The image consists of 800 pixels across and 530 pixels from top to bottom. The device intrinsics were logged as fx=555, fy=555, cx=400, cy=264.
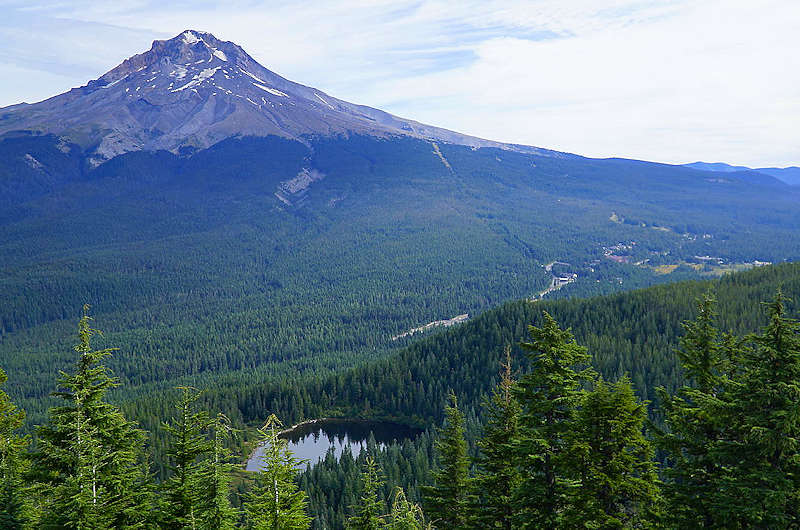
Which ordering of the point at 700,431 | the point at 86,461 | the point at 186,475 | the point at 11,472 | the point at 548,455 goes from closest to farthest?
1. the point at 86,461
2. the point at 700,431
3. the point at 548,455
4. the point at 186,475
5. the point at 11,472

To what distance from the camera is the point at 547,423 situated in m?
24.5

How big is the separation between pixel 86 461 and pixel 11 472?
1068 cm

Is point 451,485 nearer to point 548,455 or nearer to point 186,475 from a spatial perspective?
point 548,455

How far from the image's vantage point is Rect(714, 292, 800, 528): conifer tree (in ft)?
63.0

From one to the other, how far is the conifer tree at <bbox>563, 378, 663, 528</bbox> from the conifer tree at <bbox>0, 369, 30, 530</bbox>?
25011 mm

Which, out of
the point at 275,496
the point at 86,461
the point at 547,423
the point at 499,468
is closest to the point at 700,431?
the point at 547,423

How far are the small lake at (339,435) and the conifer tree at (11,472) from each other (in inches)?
3357

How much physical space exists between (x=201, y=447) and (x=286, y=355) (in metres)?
175

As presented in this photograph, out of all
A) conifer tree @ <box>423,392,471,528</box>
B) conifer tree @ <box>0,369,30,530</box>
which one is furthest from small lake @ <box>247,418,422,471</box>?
conifer tree @ <box>423,392,471,528</box>

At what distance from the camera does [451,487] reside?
1308 inches

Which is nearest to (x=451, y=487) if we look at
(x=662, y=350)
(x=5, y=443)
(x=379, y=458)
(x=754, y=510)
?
(x=754, y=510)

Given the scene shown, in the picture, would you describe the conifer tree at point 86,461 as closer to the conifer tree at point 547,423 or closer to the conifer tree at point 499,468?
the conifer tree at point 499,468

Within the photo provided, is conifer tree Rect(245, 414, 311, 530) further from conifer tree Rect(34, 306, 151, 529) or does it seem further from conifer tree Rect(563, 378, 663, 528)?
conifer tree Rect(563, 378, 663, 528)

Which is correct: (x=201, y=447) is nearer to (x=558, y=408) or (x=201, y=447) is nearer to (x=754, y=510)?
(x=558, y=408)
